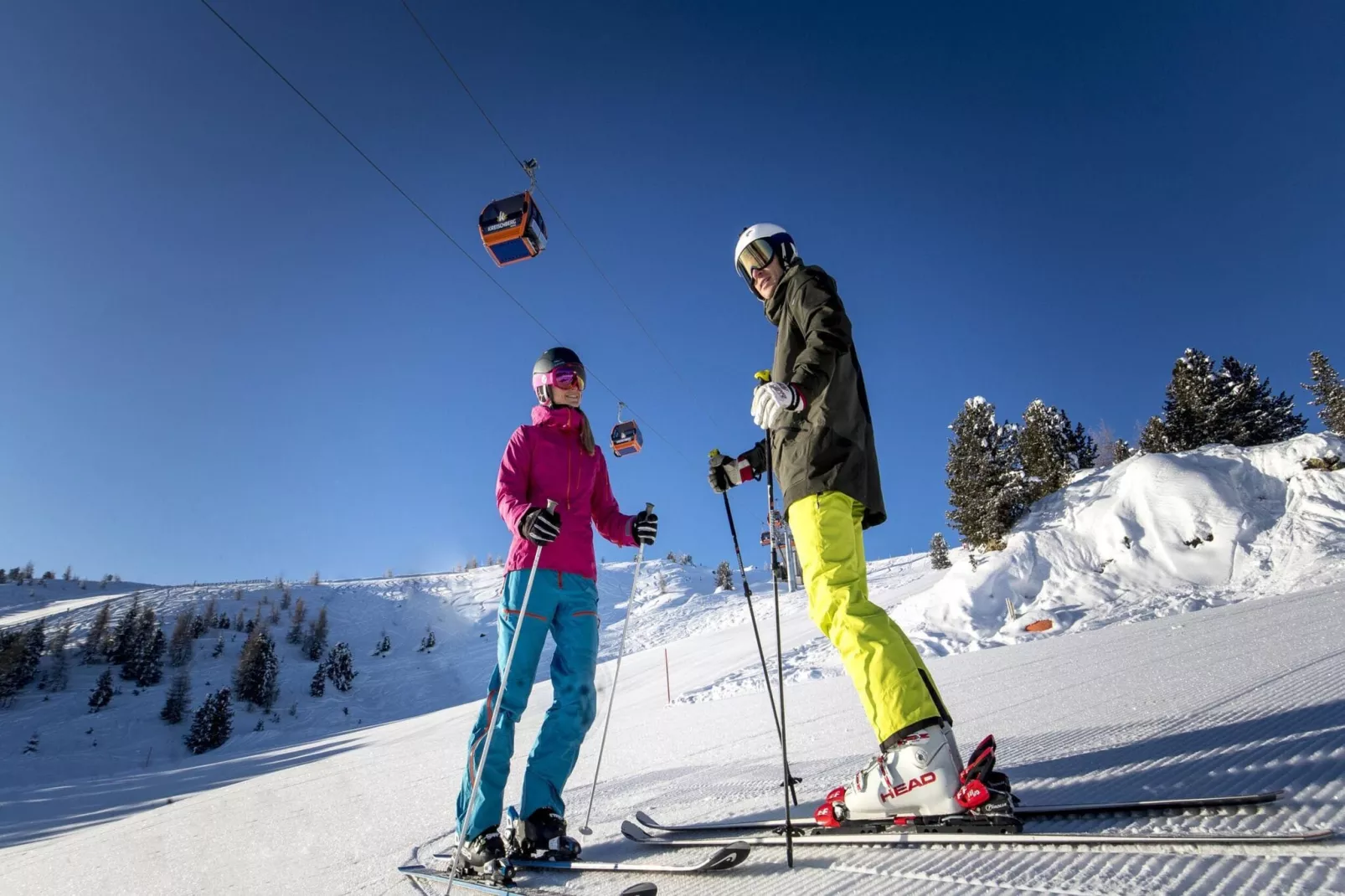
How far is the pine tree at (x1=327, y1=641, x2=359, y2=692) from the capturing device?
66.4 meters

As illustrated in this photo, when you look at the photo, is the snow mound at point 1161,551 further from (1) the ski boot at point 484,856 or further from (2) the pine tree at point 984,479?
(1) the ski boot at point 484,856

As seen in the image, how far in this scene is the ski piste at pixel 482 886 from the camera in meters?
1.52

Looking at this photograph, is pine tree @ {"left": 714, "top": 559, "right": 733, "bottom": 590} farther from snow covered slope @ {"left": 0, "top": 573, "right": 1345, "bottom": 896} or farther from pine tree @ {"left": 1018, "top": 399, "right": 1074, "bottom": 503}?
snow covered slope @ {"left": 0, "top": 573, "right": 1345, "bottom": 896}

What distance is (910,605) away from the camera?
20156 millimetres

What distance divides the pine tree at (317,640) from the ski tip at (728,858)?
3538 inches

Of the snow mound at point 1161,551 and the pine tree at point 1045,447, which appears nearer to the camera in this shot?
the snow mound at point 1161,551

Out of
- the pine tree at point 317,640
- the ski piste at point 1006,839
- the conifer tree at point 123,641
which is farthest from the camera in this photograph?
the pine tree at point 317,640

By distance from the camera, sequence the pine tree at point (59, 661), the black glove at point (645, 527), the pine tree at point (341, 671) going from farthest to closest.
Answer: the pine tree at point (59, 661)
the pine tree at point (341, 671)
the black glove at point (645, 527)

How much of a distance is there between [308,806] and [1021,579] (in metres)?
18.6

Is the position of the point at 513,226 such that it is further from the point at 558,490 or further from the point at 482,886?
the point at 482,886

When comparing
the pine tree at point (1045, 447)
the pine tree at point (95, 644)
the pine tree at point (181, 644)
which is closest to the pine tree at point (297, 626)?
the pine tree at point (181, 644)

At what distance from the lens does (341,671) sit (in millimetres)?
67438

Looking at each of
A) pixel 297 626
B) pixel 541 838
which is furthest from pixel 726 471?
pixel 297 626

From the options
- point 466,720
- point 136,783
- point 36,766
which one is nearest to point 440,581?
point 36,766
